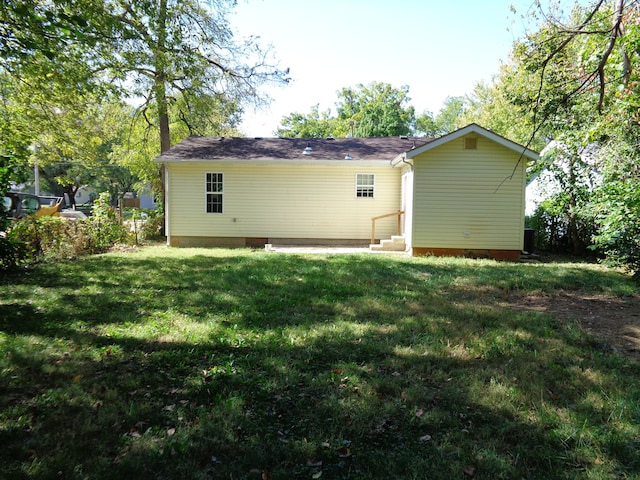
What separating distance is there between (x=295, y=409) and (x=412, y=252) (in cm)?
940

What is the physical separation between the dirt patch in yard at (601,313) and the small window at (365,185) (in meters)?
8.02

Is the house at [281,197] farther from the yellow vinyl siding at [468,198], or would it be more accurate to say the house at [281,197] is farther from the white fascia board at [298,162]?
the yellow vinyl siding at [468,198]

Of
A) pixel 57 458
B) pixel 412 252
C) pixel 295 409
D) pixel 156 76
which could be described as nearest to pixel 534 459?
pixel 295 409

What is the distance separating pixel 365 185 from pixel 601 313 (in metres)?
9.33

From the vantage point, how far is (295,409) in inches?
127

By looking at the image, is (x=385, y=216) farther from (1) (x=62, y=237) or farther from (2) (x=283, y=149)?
(1) (x=62, y=237)

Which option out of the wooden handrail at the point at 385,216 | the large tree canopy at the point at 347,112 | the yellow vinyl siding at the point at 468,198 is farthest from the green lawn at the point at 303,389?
the large tree canopy at the point at 347,112

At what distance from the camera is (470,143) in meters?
11.8

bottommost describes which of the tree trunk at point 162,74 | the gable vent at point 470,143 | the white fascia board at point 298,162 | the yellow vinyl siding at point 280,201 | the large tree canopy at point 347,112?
the yellow vinyl siding at point 280,201

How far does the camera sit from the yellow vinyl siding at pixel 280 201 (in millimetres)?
14578

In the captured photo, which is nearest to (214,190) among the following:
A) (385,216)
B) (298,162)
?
(298,162)

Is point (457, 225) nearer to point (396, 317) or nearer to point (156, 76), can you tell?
point (396, 317)

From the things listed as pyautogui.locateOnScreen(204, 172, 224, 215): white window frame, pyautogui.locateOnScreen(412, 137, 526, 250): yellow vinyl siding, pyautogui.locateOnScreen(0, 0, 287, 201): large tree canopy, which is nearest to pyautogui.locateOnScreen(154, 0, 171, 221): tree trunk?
pyautogui.locateOnScreen(0, 0, 287, 201): large tree canopy

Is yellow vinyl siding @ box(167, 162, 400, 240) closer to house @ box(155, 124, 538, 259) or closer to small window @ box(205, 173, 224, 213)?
house @ box(155, 124, 538, 259)
